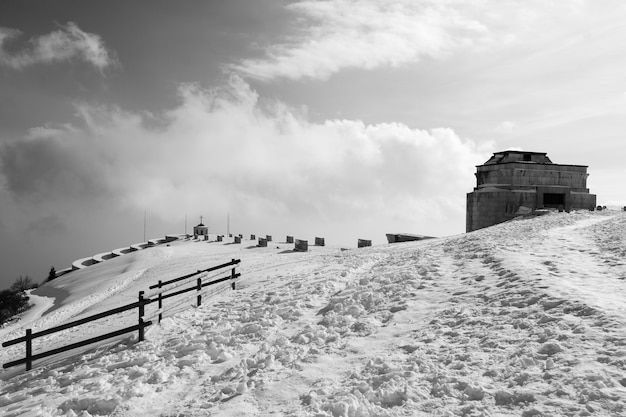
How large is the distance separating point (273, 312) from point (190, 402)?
4764 mm

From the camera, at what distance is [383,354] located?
314 inches

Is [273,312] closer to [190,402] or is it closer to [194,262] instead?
[190,402]

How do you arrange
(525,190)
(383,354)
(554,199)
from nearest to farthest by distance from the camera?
(383,354) < (525,190) < (554,199)

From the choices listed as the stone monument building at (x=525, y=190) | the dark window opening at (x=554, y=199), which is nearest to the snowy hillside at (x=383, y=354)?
the stone monument building at (x=525, y=190)

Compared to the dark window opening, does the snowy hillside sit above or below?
below

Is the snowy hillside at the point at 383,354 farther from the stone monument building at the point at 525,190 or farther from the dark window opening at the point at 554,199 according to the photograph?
the dark window opening at the point at 554,199

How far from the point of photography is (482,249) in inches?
651

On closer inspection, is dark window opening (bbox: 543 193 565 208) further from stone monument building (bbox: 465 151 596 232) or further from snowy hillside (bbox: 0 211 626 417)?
snowy hillside (bbox: 0 211 626 417)

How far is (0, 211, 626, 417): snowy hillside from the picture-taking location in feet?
20.1

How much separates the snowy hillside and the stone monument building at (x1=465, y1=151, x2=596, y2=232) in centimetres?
2478

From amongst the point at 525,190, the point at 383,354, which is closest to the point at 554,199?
the point at 525,190

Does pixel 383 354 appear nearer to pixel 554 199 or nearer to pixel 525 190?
pixel 525 190

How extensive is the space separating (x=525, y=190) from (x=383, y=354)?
35.6 meters

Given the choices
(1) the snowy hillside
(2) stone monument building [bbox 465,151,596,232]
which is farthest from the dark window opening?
(1) the snowy hillside
